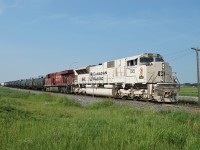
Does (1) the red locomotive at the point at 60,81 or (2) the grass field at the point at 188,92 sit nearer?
(1) the red locomotive at the point at 60,81

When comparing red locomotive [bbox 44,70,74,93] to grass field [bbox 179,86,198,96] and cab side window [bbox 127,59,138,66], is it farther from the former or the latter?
grass field [bbox 179,86,198,96]

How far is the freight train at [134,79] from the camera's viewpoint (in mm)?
22683

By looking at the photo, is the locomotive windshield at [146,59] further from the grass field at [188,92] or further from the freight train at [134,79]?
the grass field at [188,92]

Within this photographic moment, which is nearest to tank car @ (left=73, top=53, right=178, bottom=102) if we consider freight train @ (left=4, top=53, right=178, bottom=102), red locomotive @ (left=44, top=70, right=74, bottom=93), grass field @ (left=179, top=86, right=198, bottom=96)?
freight train @ (left=4, top=53, right=178, bottom=102)

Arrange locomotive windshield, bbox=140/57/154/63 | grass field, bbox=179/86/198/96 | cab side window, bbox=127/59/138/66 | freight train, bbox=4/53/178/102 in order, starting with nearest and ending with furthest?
freight train, bbox=4/53/178/102
locomotive windshield, bbox=140/57/154/63
cab side window, bbox=127/59/138/66
grass field, bbox=179/86/198/96

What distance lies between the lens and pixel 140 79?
2412cm

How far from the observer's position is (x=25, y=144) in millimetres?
7023

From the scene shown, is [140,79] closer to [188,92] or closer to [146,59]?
[146,59]

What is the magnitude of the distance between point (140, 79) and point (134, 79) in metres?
0.87

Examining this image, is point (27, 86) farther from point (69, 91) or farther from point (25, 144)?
point (25, 144)

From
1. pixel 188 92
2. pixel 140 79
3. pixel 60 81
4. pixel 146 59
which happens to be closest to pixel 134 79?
pixel 140 79

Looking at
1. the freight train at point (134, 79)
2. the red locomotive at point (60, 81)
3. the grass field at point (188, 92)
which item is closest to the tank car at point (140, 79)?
the freight train at point (134, 79)

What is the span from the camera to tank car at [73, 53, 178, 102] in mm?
22578

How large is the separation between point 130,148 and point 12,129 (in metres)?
3.61
